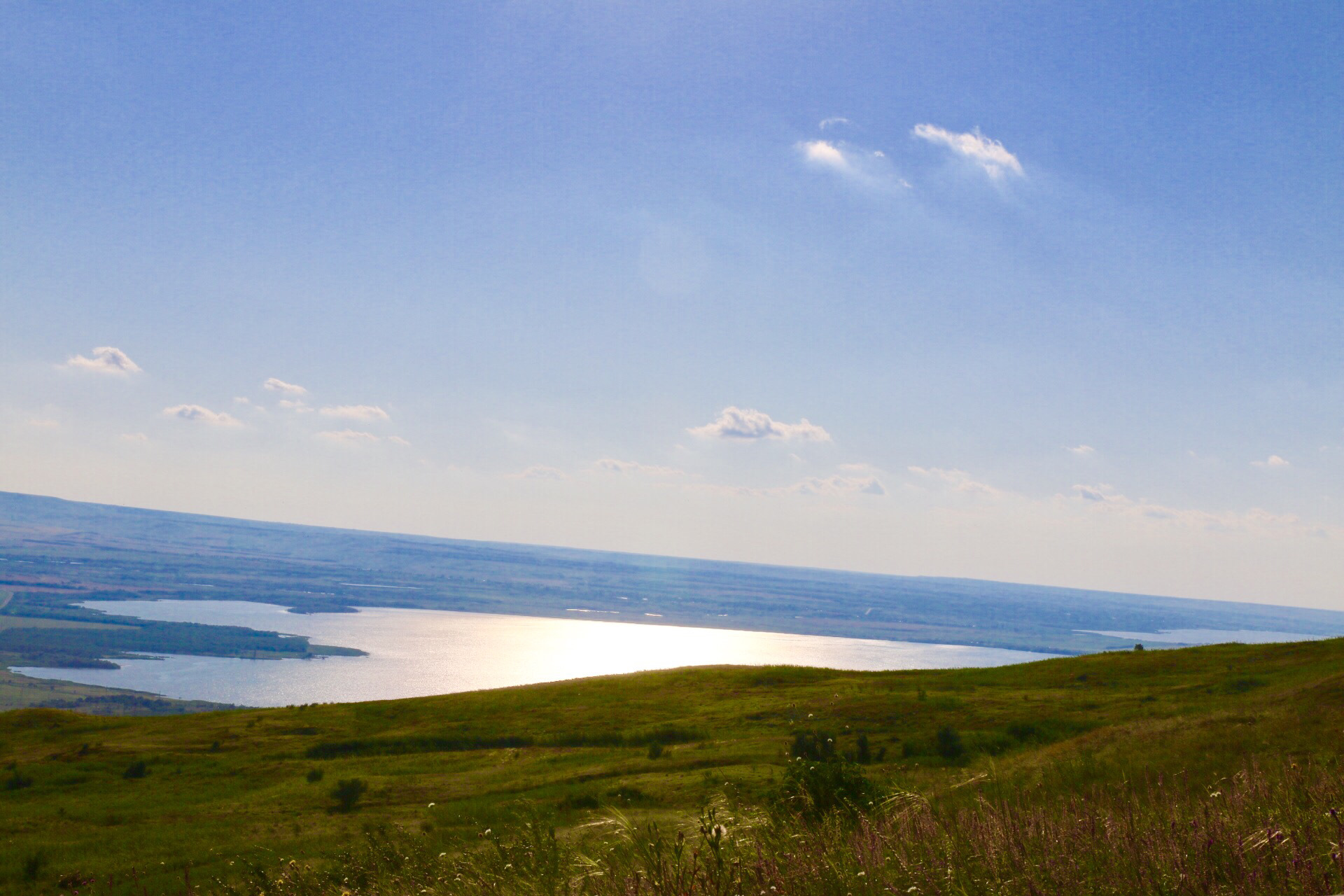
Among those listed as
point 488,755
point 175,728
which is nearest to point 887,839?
point 488,755

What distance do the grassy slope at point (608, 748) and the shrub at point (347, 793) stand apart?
461 millimetres

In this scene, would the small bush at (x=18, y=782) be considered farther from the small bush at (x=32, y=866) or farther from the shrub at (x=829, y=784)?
the shrub at (x=829, y=784)

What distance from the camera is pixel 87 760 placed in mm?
40438

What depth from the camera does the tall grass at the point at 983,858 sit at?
18.8 ft

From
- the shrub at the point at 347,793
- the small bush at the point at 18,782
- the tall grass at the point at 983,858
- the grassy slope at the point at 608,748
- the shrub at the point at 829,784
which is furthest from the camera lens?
the small bush at the point at 18,782

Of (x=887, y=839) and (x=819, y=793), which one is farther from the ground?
(x=887, y=839)

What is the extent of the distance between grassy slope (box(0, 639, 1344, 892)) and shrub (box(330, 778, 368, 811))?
0.46m

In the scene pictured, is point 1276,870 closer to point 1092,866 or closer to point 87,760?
point 1092,866

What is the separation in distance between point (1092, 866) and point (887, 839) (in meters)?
1.61

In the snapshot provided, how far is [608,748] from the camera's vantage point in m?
40.0

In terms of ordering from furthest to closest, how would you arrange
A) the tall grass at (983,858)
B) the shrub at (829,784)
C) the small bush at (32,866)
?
the small bush at (32,866) < the shrub at (829,784) < the tall grass at (983,858)

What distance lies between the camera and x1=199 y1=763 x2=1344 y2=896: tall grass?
18.8ft

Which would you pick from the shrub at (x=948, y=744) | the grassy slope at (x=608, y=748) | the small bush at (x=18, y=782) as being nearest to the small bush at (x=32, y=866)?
the grassy slope at (x=608, y=748)

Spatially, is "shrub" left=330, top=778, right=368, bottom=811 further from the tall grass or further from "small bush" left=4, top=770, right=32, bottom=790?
the tall grass
